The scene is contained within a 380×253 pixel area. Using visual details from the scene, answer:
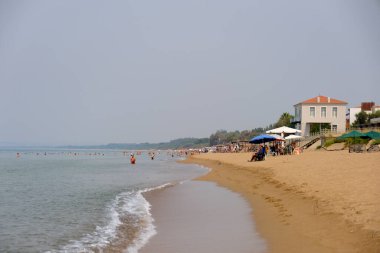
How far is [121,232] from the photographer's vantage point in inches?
397

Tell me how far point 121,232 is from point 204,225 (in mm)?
2144

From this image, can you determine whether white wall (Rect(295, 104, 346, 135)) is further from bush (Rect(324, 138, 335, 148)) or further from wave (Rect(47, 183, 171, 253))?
wave (Rect(47, 183, 171, 253))

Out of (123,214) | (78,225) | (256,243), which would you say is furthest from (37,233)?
(256,243)

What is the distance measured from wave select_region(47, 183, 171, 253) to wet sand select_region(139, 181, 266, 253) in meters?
0.28

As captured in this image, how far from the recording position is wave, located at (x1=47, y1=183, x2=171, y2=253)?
336 inches

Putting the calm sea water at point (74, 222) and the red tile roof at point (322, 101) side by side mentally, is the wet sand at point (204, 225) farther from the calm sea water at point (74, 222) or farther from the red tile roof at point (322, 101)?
the red tile roof at point (322, 101)

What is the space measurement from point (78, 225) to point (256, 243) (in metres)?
5.40

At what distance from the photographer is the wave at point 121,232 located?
28.0ft

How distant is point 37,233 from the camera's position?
10008mm

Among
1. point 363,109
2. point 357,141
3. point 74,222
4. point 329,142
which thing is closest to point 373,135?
point 357,141

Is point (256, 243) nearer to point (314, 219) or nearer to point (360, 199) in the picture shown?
point (314, 219)

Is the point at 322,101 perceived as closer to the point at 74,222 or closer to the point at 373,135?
the point at 373,135

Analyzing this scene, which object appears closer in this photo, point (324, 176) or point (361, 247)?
point (361, 247)

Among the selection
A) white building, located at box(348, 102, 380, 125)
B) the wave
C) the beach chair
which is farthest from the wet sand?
white building, located at box(348, 102, 380, 125)
